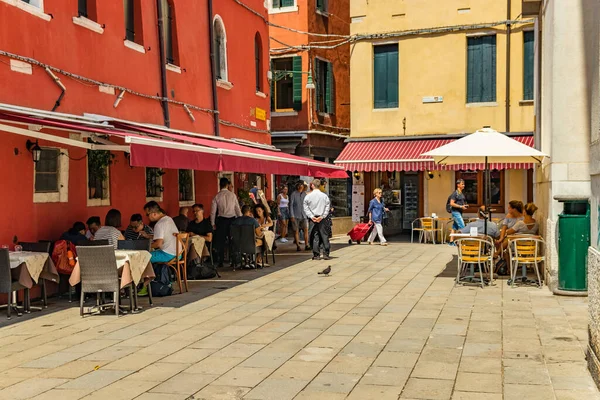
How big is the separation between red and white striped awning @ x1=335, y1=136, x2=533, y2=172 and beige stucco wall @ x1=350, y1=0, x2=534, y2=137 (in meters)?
0.35

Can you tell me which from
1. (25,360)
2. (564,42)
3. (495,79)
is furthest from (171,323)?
(495,79)

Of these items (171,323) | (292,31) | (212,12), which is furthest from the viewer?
(292,31)

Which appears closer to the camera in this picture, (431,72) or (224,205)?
(224,205)

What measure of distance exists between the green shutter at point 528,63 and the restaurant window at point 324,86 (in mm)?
7502

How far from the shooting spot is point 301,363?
6574 millimetres

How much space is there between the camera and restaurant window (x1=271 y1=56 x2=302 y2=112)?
24969mm

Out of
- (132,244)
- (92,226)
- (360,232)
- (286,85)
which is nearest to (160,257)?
(132,244)

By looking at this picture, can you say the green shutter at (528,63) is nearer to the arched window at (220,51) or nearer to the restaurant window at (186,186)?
the arched window at (220,51)

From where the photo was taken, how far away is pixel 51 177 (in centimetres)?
1116

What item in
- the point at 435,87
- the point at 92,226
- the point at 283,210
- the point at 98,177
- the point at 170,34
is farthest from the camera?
the point at 283,210

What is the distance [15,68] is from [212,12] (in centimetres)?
799

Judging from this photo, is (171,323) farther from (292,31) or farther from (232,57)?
(292,31)

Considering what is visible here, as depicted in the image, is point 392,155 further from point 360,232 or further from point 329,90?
point 329,90

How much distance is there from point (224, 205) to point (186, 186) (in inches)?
66.9
